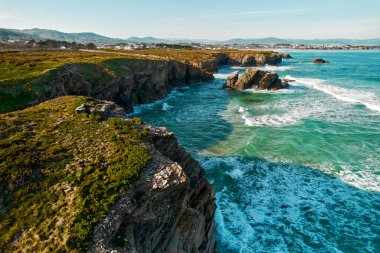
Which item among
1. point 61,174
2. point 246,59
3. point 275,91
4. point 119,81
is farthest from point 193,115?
point 246,59

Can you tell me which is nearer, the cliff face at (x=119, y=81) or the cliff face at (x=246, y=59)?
the cliff face at (x=119, y=81)

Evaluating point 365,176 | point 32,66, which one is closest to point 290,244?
point 365,176

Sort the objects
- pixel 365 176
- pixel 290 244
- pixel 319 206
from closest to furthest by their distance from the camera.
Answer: pixel 290 244 < pixel 319 206 < pixel 365 176

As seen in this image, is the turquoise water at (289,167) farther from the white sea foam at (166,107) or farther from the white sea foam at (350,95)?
the white sea foam at (350,95)

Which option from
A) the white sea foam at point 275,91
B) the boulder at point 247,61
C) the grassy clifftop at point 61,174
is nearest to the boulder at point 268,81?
the white sea foam at point 275,91

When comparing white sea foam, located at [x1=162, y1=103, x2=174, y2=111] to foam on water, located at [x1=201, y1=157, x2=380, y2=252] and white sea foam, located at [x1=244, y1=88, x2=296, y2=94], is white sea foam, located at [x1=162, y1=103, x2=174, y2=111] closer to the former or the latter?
white sea foam, located at [x1=244, y1=88, x2=296, y2=94]

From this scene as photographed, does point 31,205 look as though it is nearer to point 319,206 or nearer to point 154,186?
point 154,186
